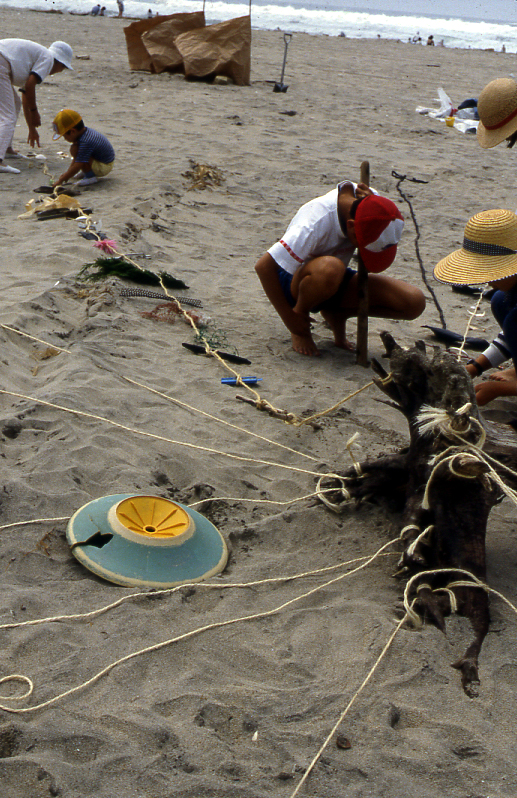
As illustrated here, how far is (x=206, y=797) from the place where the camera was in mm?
1389

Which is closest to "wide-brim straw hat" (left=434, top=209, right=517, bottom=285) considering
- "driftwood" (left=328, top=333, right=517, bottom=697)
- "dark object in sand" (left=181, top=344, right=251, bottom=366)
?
"driftwood" (left=328, top=333, right=517, bottom=697)

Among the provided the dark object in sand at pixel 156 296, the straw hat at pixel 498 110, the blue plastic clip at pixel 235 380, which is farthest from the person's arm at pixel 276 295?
the straw hat at pixel 498 110

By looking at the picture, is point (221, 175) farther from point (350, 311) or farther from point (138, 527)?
point (138, 527)

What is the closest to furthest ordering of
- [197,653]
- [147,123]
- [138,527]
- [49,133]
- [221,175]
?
[197,653]
[138,527]
[221,175]
[49,133]
[147,123]

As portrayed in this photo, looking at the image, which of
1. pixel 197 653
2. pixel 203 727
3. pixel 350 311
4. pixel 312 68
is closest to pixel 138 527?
pixel 197 653

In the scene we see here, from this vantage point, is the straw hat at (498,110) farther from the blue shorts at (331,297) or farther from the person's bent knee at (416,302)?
the blue shorts at (331,297)

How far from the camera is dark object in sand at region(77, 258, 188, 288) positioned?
167 inches

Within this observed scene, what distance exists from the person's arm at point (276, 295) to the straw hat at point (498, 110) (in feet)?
4.07

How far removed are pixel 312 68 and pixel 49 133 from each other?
8250 millimetres

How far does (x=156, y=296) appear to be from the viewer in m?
4.16

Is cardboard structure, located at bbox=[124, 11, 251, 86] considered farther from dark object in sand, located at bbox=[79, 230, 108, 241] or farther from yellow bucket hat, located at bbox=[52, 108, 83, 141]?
dark object in sand, located at bbox=[79, 230, 108, 241]

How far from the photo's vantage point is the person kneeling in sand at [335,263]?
3.19 m

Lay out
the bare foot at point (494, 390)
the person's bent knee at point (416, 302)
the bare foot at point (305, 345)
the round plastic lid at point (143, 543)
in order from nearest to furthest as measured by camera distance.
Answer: the round plastic lid at point (143, 543)
the bare foot at point (494, 390)
the person's bent knee at point (416, 302)
the bare foot at point (305, 345)

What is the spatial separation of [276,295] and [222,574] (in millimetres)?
1945
